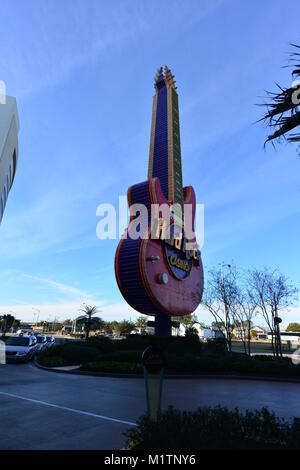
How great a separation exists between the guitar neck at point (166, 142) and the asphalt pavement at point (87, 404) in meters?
19.4

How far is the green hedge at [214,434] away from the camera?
3779 mm

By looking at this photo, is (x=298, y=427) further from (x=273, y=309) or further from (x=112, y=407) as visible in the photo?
(x=273, y=309)

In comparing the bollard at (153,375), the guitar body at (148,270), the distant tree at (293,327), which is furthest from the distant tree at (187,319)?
the bollard at (153,375)

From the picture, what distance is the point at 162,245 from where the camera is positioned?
2491cm

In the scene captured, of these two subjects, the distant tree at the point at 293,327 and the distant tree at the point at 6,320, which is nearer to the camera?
the distant tree at the point at 6,320

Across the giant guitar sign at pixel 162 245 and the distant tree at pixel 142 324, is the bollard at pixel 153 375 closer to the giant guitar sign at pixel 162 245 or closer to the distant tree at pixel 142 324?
the giant guitar sign at pixel 162 245

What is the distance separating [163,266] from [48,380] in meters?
13.7

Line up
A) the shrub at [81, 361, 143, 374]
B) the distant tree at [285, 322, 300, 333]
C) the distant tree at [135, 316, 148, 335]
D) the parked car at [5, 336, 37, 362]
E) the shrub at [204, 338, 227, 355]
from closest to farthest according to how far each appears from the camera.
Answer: the shrub at [81, 361, 143, 374], the parked car at [5, 336, 37, 362], the shrub at [204, 338, 227, 355], the distant tree at [135, 316, 148, 335], the distant tree at [285, 322, 300, 333]

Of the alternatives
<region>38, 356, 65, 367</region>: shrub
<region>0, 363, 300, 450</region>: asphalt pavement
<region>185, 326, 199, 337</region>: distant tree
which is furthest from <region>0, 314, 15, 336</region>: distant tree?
<region>0, 363, 300, 450</region>: asphalt pavement

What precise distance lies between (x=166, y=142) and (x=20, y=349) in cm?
2425

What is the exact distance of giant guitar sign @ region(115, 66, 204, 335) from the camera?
22.7 metres

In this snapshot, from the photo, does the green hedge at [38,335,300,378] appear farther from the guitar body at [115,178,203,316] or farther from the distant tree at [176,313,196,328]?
the distant tree at [176,313,196,328]

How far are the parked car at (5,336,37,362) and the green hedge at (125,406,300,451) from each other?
16.8m

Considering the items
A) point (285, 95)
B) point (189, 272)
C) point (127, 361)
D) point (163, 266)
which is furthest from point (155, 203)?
point (285, 95)
